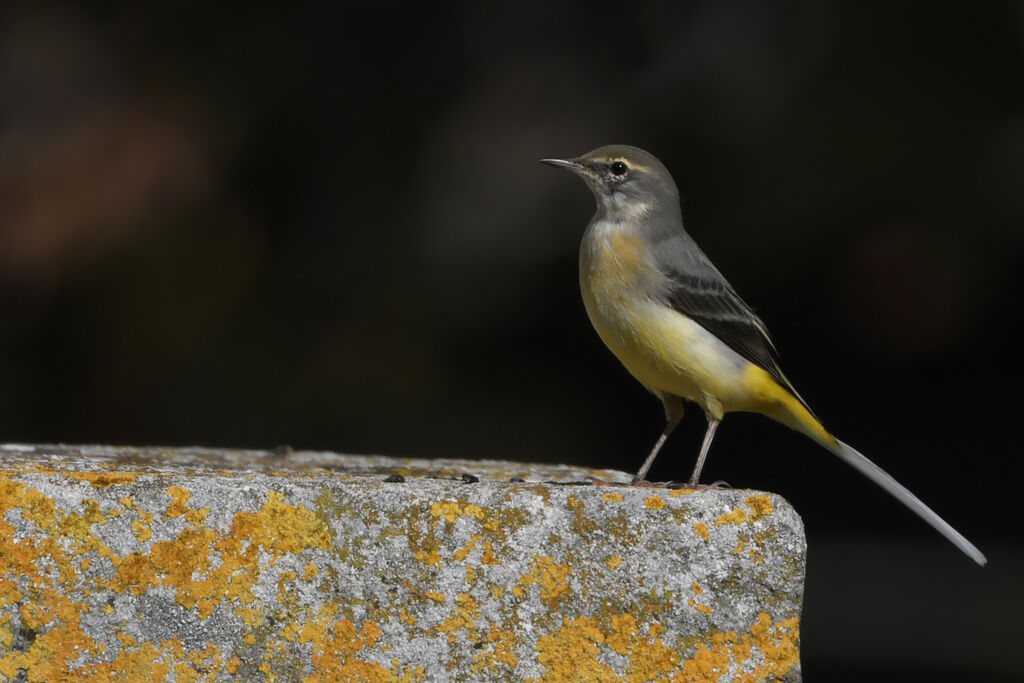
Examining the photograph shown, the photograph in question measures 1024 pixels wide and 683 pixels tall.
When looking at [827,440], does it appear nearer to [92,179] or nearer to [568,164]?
[568,164]

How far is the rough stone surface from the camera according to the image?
10.1ft

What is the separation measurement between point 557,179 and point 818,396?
6.90 ft

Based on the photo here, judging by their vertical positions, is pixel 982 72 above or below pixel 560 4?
below

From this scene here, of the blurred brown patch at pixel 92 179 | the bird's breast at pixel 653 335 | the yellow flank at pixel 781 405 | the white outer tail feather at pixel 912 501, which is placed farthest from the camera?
the blurred brown patch at pixel 92 179

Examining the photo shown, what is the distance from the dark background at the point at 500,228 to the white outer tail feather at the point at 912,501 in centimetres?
352

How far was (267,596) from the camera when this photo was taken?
3123 mm

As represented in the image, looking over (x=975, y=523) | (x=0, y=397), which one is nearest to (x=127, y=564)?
(x=0, y=397)

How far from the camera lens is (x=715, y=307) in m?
4.65

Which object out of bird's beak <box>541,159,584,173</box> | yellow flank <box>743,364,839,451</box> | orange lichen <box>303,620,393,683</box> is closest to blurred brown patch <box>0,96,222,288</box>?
bird's beak <box>541,159,584,173</box>

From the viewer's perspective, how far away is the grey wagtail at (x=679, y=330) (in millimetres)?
4371

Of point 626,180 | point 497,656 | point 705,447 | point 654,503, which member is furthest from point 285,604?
point 626,180

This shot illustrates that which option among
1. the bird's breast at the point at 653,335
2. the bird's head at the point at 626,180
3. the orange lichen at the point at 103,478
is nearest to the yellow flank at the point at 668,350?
the bird's breast at the point at 653,335

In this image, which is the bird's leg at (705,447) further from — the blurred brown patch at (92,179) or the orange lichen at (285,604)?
the blurred brown patch at (92,179)

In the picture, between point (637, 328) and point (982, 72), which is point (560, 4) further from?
point (637, 328)
